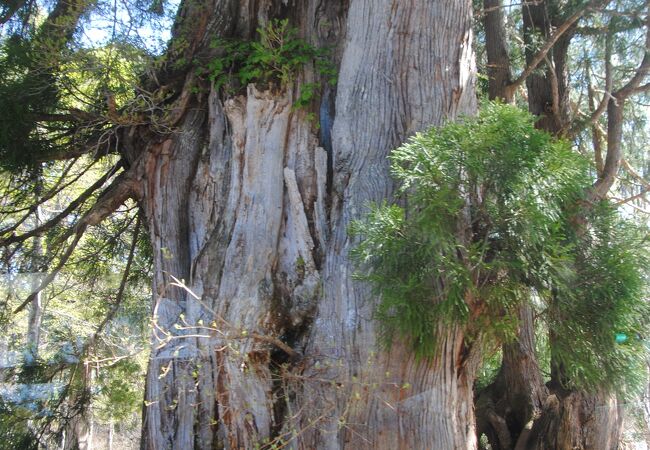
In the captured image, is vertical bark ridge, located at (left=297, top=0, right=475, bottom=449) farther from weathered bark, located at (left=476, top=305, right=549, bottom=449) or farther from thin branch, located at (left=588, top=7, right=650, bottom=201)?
weathered bark, located at (left=476, top=305, right=549, bottom=449)

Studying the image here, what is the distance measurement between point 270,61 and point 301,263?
1.67 metres

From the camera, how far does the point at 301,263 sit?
493 centimetres

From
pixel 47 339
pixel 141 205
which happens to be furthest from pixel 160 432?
pixel 47 339

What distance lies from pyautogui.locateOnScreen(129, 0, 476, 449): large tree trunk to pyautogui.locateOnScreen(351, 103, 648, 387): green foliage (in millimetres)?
423

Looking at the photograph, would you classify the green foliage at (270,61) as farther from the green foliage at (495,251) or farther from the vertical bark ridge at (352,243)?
the green foliage at (495,251)

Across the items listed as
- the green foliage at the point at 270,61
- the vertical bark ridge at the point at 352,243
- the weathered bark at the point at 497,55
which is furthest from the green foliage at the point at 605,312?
the weathered bark at the point at 497,55

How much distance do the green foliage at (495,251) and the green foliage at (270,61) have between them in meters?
1.97

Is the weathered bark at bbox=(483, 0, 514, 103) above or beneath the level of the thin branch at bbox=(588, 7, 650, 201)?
above

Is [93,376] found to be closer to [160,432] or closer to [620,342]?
[160,432]

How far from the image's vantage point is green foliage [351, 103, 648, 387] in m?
3.64

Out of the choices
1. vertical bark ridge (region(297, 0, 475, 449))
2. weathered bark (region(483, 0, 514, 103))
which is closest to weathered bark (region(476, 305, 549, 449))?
vertical bark ridge (region(297, 0, 475, 449))

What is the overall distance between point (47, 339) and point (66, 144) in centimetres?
353

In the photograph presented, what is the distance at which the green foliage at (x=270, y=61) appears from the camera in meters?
5.57

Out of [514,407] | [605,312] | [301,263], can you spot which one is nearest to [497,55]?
[514,407]
